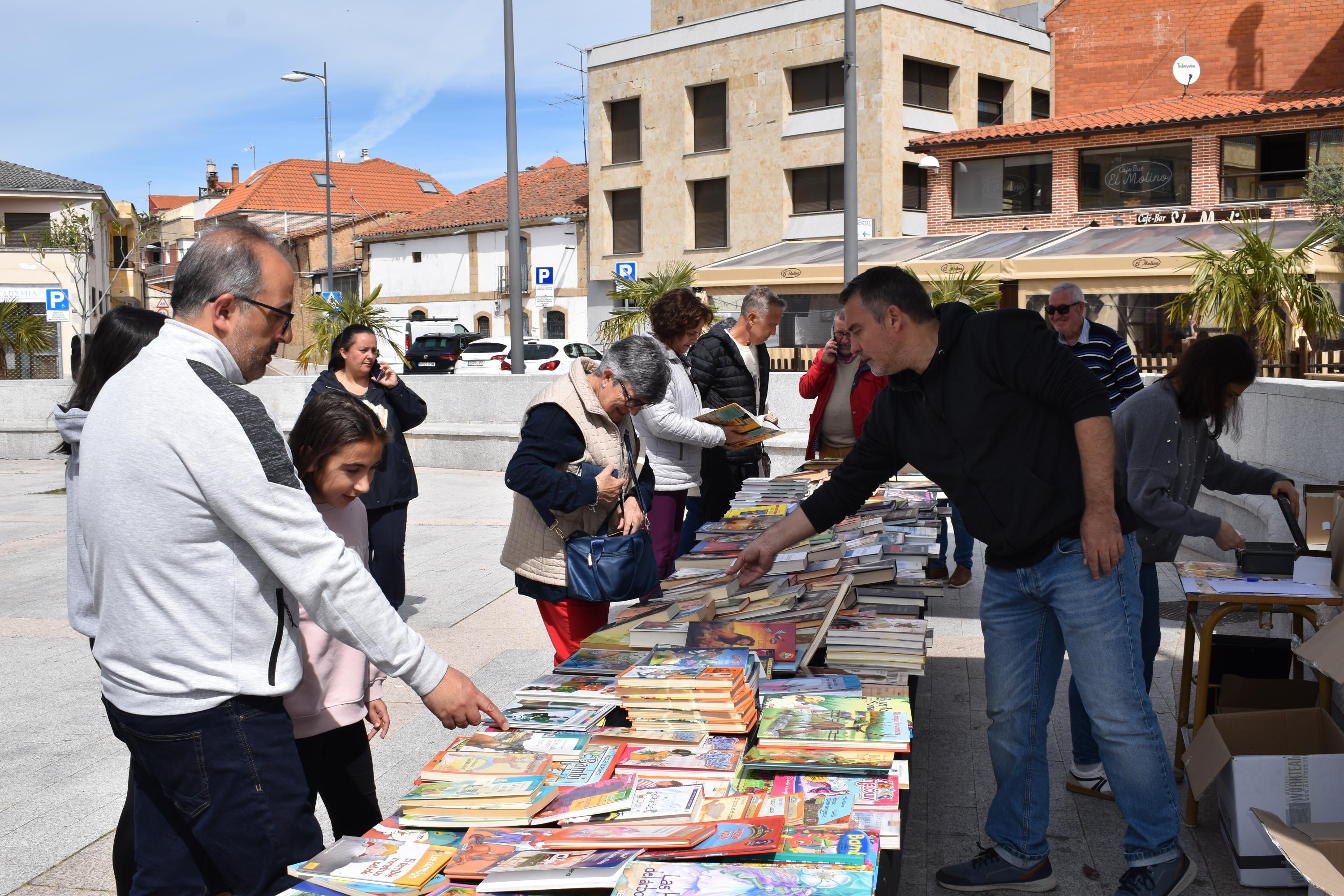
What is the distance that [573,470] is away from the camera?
3977 mm

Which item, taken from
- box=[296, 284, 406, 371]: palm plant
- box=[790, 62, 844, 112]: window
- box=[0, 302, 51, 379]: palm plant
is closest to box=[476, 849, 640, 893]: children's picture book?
box=[296, 284, 406, 371]: palm plant

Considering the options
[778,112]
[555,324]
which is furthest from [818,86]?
[555,324]

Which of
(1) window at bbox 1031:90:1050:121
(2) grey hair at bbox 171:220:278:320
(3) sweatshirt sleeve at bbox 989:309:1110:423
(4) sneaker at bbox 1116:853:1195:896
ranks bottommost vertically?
(4) sneaker at bbox 1116:853:1195:896

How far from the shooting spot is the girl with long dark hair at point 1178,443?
3963mm

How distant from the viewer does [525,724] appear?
2.97 m

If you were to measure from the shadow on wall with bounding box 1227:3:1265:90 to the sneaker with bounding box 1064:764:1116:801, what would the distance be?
102 ft

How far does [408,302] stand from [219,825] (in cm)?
4535

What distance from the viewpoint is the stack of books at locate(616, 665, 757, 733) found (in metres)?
2.94

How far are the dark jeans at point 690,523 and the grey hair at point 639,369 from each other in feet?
7.30

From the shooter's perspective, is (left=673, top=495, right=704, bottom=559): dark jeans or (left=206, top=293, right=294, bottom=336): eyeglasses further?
(left=673, top=495, right=704, bottom=559): dark jeans

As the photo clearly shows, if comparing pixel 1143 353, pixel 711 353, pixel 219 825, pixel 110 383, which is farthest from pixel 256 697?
pixel 1143 353

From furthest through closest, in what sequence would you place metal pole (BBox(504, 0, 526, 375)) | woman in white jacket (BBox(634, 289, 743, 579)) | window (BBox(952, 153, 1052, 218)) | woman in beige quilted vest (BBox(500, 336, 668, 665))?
window (BBox(952, 153, 1052, 218)), metal pole (BBox(504, 0, 526, 375)), woman in white jacket (BBox(634, 289, 743, 579)), woman in beige quilted vest (BBox(500, 336, 668, 665))

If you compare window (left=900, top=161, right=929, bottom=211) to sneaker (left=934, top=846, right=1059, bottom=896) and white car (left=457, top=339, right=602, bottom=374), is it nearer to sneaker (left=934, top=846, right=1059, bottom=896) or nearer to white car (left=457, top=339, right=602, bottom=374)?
white car (left=457, top=339, right=602, bottom=374)

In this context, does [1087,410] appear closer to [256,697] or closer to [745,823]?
[745,823]
